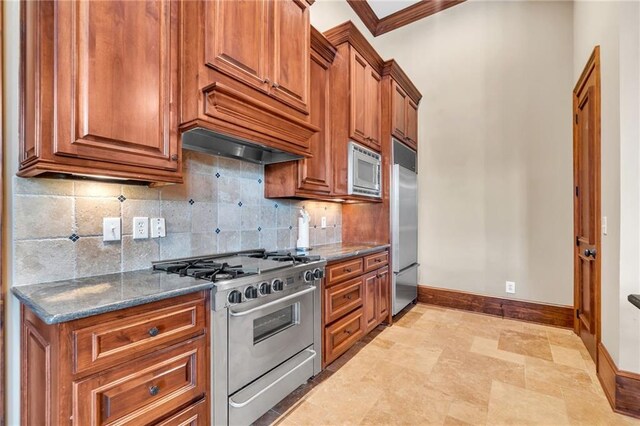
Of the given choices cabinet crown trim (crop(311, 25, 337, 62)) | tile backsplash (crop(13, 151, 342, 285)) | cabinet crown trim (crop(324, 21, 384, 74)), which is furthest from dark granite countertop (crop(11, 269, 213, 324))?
cabinet crown trim (crop(324, 21, 384, 74))

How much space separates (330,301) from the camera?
2.32 m

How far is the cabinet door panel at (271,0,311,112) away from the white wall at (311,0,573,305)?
50.4 inches

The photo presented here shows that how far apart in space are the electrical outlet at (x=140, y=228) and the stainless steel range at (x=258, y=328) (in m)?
0.18

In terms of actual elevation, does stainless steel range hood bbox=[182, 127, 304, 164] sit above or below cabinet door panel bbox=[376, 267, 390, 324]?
above

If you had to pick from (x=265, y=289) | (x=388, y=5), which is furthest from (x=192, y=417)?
(x=388, y=5)

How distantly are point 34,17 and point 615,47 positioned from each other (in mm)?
3133

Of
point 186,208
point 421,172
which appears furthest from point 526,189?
point 186,208

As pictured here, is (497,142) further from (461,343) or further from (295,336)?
(295,336)

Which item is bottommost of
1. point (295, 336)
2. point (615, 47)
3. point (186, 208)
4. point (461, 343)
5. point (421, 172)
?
point (461, 343)

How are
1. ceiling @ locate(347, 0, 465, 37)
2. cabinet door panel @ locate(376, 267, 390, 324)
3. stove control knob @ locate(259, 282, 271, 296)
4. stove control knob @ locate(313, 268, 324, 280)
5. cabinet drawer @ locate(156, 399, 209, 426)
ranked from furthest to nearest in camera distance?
1. ceiling @ locate(347, 0, 465, 37)
2. cabinet door panel @ locate(376, 267, 390, 324)
3. stove control knob @ locate(313, 268, 324, 280)
4. stove control knob @ locate(259, 282, 271, 296)
5. cabinet drawer @ locate(156, 399, 209, 426)

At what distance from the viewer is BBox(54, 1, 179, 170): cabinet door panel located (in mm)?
1191

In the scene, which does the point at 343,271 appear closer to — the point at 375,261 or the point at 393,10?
the point at 375,261

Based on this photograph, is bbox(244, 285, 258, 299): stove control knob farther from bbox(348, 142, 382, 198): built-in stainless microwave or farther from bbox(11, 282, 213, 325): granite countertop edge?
bbox(348, 142, 382, 198): built-in stainless microwave

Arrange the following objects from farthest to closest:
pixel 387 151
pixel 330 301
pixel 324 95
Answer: pixel 387 151
pixel 324 95
pixel 330 301
